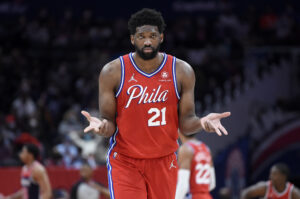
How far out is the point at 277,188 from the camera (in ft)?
27.1

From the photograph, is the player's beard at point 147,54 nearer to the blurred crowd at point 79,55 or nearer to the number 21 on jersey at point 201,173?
the number 21 on jersey at point 201,173

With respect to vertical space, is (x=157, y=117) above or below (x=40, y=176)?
above

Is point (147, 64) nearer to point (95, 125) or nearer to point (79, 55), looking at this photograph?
point (95, 125)

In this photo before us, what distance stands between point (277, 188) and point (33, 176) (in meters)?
3.66

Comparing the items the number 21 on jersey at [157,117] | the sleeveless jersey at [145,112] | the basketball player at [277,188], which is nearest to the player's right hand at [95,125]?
the sleeveless jersey at [145,112]

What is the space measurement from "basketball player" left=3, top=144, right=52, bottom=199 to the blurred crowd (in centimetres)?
482

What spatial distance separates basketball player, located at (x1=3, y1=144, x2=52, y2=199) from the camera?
8.73 m

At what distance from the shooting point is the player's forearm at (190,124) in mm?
5126

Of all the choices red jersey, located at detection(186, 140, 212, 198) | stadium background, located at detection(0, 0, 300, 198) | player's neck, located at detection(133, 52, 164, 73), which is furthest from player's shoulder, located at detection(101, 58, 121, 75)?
stadium background, located at detection(0, 0, 300, 198)

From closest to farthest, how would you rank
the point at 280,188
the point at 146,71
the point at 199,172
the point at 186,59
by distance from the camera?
1. the point at 146,71
2. the point at 199,172
3. the point at 280,188
4. the point at 186,59

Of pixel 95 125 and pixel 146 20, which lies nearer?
pixel 95 125

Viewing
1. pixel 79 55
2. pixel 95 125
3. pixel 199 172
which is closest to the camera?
pixel 95 125

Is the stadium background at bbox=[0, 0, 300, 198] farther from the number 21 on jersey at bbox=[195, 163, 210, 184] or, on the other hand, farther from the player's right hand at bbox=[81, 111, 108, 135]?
the player's right hand at bbox=[81, 111, 108, 135]

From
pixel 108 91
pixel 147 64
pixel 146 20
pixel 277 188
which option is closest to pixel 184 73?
pixel 147 64
